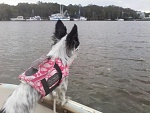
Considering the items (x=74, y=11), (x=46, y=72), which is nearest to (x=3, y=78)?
(x=46, y=72)

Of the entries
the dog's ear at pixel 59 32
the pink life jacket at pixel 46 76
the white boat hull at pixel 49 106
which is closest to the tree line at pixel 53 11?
the white boat hull at pixel 49 106

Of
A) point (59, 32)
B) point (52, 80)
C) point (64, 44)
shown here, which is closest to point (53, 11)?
point (59, 32)

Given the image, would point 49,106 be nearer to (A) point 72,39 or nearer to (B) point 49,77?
(B) point 49,77

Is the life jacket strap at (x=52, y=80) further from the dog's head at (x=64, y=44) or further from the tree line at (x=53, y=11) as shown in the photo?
the tree line at (x=53, y=11)

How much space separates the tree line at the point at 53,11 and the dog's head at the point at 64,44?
9357 centimetres

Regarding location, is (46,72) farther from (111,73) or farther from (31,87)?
(111,73)

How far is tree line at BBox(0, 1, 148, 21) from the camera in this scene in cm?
11090

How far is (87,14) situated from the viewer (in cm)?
12988

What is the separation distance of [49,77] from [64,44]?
25.7 inches

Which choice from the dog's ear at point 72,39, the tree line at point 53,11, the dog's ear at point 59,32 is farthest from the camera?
the tree line at point 53,11

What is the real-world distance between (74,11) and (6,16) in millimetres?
37480

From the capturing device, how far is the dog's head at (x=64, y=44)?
3.76m

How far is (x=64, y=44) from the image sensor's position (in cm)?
382

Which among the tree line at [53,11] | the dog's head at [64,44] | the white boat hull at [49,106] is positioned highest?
the tree line at [53,11]
